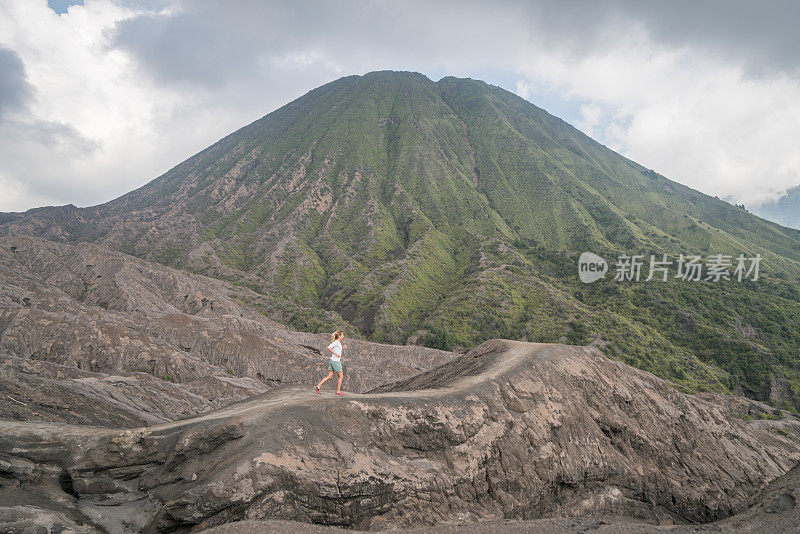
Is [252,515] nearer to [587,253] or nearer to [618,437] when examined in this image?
[618,437]

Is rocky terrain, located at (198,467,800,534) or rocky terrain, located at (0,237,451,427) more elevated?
rocky terrain, located at (198,467,800,534)

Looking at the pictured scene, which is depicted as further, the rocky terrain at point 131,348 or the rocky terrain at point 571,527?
the rocky terrain at point 131,348

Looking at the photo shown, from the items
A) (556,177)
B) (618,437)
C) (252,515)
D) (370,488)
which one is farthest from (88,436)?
→ (556,177)

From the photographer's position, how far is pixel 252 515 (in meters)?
8.05

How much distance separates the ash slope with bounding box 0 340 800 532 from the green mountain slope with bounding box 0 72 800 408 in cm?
5670

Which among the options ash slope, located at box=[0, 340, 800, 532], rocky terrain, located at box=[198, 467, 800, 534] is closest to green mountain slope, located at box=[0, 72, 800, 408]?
ash slope, located at box=[0, 340, 800, 532]

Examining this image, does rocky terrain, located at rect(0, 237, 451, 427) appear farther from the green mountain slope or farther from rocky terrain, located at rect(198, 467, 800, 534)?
the green mountain slope

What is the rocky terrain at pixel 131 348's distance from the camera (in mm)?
21141

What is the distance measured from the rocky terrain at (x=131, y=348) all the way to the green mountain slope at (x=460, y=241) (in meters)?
21.0

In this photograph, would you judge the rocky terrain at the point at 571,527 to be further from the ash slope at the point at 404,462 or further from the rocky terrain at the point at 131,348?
the rocky terrain at the point at 131,348

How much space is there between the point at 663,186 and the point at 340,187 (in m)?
164

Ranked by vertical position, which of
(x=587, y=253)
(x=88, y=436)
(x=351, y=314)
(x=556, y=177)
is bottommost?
(x=351, y=314)

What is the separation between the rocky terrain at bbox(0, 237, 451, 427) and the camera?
21.1m

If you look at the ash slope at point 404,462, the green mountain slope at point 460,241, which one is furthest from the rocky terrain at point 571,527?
the green mountain slope at point 460,241
